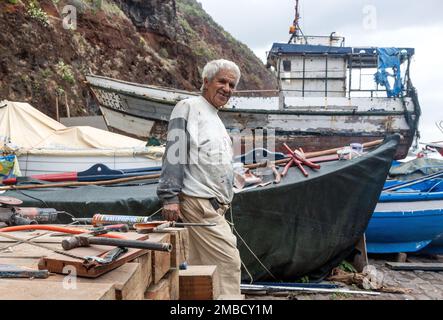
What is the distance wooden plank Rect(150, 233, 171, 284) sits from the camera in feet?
4.39

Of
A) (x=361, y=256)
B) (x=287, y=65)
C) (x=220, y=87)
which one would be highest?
(x=287, y=65)

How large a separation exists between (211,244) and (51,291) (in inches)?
68.1

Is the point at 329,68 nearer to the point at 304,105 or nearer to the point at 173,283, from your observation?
the point at 304,105

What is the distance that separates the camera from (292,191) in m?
4.17

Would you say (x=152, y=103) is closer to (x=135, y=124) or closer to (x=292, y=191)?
(x=135, y=124)

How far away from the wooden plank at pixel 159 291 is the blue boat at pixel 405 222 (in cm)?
502

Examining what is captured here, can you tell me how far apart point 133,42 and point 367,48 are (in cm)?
1151

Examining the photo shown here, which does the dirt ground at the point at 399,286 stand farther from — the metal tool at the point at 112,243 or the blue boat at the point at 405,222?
the metal tool at the point at 112,243

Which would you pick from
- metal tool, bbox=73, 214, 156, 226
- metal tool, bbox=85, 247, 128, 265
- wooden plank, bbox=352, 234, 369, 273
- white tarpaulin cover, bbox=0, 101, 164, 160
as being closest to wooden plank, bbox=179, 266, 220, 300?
metal tool, bbox=73, 214, 156, 226

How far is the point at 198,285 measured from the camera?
160 cm

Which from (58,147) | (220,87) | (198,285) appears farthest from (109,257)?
(58,147)

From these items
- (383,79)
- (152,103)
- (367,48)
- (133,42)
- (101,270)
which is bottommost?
(101,270)

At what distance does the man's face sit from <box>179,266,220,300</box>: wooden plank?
1.41 meters
